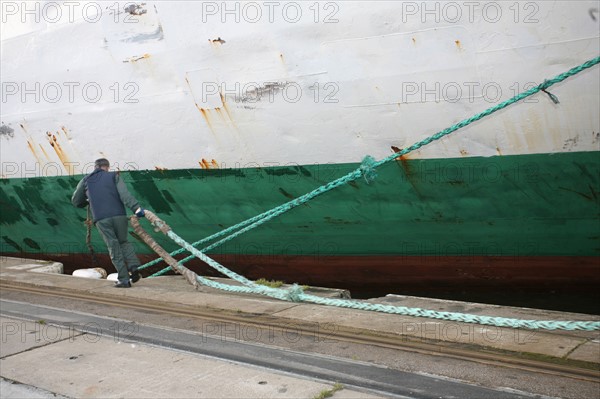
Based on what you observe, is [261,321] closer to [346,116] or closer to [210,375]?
[210,375]

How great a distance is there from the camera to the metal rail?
3129 millimetres

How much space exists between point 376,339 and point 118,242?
9.80 ft

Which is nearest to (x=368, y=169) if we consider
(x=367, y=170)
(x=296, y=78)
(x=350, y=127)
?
(x=367, y=170)

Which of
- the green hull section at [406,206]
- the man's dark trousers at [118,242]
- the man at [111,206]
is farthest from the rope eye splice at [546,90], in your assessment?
the man's dark trousers at [118,242]

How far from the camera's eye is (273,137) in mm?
5684

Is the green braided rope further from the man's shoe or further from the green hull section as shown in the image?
the man's shoe

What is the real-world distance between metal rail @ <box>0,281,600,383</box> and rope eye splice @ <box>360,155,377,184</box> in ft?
5.20

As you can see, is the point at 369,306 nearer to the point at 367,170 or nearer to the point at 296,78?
the point at 367,170

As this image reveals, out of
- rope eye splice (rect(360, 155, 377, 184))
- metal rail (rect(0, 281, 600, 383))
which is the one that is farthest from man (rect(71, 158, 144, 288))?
rope eye splice (rect(360, 155, 377, 184))

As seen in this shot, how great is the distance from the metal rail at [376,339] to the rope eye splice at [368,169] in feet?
5.20

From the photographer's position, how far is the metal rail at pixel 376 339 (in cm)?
313

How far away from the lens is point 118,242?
5762 millimetres

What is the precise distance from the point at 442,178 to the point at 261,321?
203 centimetres

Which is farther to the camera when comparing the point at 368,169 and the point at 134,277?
the point at 134,277
